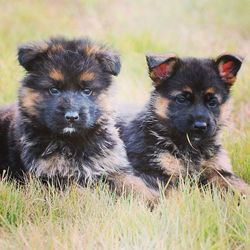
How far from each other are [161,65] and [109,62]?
2.38 feet

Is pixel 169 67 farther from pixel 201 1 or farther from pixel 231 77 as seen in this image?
pixel 201 1

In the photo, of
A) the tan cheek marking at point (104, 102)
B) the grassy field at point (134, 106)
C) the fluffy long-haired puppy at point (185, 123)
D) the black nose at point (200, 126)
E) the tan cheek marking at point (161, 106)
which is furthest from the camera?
the tan cheek marking at point (161, 106)

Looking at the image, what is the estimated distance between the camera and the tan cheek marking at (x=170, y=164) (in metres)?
6.54

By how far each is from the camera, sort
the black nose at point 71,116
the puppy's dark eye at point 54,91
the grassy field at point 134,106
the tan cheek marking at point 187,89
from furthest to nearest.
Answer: the tan cheek marking at point 187,89 → the puppy's dark eye at point 54,91 → the black nose at point 71,116 → the grassy field at point 134,106

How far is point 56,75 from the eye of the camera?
6.07 metres

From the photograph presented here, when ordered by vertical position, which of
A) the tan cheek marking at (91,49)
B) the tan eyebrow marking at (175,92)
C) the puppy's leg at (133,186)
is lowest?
the puppy's leg at (133,186)

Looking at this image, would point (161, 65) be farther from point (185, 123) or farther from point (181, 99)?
point (185, 123)

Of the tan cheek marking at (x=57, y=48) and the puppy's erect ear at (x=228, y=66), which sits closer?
the tan cheek marking at (x=57, y=48)

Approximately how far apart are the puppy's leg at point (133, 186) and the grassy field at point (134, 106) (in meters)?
0.37

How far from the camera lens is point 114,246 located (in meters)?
4.54

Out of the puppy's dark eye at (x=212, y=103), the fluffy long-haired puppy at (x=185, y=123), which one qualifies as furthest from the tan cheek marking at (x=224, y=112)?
the puppy's dark eye at (x=212, y=103)

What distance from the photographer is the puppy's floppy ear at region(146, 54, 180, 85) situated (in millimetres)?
6684

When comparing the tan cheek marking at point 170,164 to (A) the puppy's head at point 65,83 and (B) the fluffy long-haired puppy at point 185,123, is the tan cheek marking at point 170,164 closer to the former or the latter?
(B) the fluffy long-haired puppy at point 185,123

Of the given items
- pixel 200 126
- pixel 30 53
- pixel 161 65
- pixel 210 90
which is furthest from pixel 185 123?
pixel 30 53
